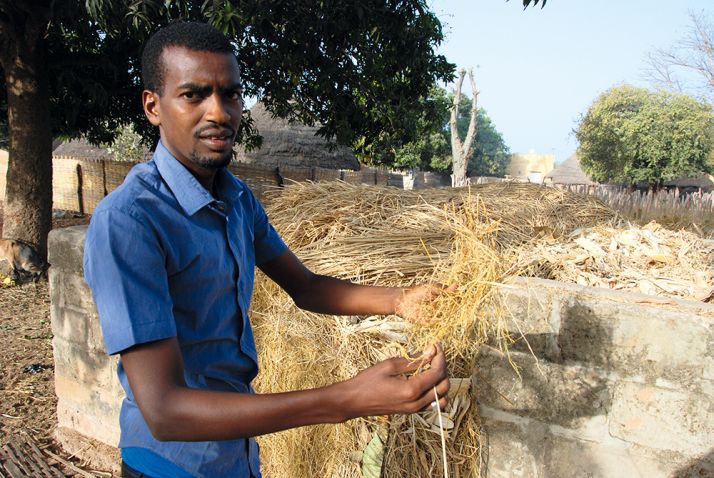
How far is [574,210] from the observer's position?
3.80 metres

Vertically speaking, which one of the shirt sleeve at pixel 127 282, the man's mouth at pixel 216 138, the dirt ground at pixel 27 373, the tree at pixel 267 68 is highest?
the tree at pixel 267 68

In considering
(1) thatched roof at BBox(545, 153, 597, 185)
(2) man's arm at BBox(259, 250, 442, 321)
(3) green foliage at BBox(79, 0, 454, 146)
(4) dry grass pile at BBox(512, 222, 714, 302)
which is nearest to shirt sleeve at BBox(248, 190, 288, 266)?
(2) man's arm at BBox(259, 250, 442, 321)

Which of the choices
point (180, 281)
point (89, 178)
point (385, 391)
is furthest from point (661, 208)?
point (89, 178)

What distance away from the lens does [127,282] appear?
1.07 metres

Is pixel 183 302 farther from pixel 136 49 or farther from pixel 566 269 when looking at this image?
pixel 136 49

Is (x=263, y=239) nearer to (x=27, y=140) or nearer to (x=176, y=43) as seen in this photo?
(x=176, y=43)

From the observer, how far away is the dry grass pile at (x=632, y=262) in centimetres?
211

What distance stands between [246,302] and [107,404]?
223 centimetres

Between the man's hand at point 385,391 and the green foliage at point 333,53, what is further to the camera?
the green foliage at point 333,53

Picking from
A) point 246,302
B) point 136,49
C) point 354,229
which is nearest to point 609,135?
point 136,49

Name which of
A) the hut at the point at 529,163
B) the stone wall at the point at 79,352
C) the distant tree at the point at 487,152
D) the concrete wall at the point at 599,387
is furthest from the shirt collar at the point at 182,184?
the hut at the point at 529,163

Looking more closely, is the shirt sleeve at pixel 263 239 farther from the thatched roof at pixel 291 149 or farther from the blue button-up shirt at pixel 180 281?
the thatched roof at pixel 291 149

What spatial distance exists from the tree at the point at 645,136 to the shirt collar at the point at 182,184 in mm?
26571

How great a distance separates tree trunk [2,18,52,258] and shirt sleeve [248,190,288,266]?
5896 millimetres
